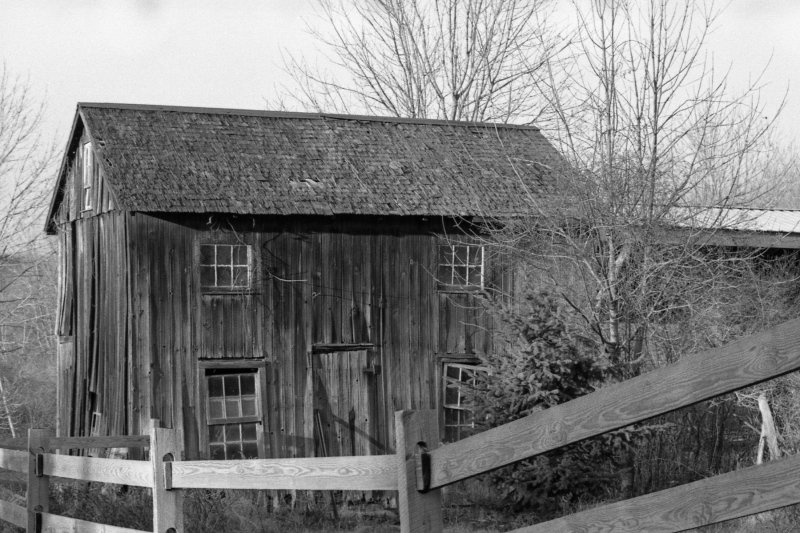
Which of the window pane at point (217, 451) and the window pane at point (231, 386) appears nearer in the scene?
the window pane at point (217, 451)

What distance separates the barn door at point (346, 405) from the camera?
56.4 ft

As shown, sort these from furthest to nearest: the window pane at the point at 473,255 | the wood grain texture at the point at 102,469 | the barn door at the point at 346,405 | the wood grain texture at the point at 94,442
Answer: the window pane at the point at 473,255, the barn door at the point at 346,405, the wood grain texture at the point at 94,442, the wood grain texture at the point at 102,469

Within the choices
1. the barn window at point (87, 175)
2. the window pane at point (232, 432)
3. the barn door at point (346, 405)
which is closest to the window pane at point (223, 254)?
the barn door at point (346, 405)

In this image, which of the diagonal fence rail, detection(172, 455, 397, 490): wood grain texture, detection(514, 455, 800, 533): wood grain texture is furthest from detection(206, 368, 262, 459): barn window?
detection(514, 455, 800, 533): wood grain texture

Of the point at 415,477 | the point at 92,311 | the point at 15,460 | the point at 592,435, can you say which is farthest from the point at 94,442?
the point at 592,435

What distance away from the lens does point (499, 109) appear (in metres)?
31.3

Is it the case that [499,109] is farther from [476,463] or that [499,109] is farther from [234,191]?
[476,463]

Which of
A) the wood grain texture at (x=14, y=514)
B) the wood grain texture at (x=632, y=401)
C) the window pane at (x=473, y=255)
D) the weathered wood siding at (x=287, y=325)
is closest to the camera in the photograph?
the wood grain texture at (x=632, y=401)

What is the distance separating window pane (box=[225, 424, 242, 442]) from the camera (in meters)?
16.7

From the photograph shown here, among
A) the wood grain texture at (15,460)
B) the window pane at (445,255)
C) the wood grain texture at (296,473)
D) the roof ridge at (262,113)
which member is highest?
the roof ridge at (262,113)

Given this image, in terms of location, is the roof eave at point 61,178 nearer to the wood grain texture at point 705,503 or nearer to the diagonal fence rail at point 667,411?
the diagonal fence rail at point 667,411

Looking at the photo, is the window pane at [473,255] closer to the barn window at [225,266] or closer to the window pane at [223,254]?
the barn window at [225,266]

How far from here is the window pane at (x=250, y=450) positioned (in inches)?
659

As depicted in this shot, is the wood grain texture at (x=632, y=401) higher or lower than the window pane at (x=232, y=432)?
higher
